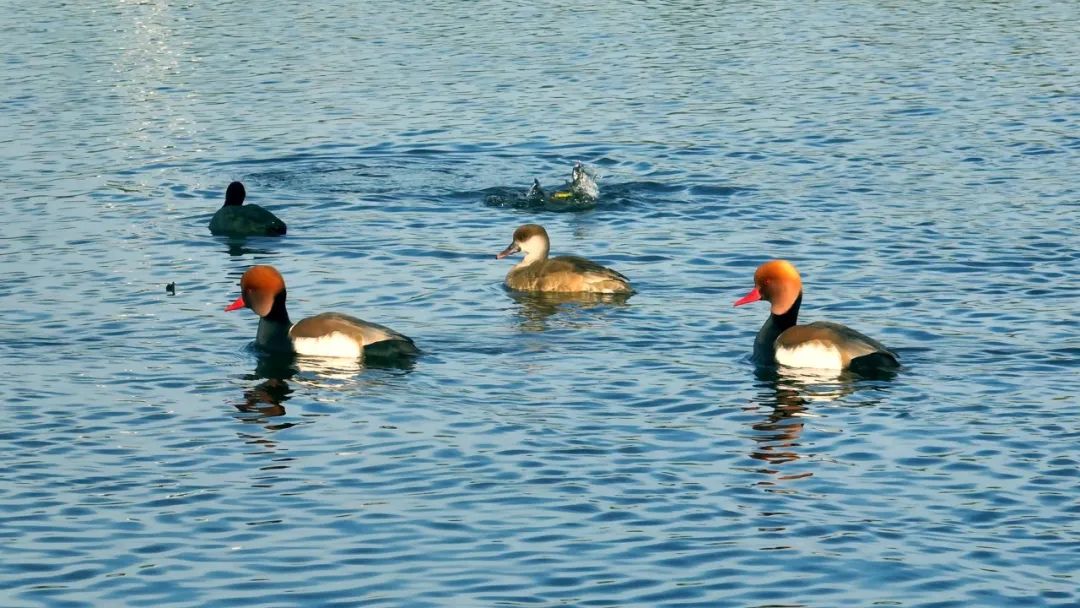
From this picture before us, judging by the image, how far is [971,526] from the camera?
14664 millimetres

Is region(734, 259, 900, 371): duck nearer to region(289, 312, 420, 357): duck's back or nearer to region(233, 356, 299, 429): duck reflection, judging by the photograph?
region(289, 312, 420, 357): duck's back

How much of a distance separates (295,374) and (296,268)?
5.53 m

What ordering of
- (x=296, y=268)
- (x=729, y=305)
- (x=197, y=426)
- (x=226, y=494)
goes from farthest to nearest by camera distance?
(x=296, y=268), (x=729, y=305), (x=197, y=426), (x=226, y=494)

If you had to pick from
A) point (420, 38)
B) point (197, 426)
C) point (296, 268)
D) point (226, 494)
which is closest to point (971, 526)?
point (226, 494)

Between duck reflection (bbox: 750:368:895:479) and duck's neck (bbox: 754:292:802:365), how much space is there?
11.0 inches

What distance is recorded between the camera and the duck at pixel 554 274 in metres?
23.0

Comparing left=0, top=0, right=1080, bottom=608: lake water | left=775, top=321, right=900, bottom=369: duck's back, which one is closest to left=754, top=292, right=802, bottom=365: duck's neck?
left=775, top=321, right=900, bottom=369: duck's back

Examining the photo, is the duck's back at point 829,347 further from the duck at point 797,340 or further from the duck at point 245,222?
the duck at point 245,222

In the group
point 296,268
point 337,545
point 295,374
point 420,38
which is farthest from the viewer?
point 420,38

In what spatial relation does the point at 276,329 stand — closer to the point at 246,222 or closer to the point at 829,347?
the point at 829,347

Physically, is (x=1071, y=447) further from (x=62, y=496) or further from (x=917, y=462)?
(x=62, y=496)

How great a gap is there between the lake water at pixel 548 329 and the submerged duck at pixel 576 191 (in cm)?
28

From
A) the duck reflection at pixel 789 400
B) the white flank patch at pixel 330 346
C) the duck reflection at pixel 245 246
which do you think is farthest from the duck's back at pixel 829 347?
the duck reflection at pixel 245 246

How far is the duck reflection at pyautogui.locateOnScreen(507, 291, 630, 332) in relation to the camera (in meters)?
22.4
